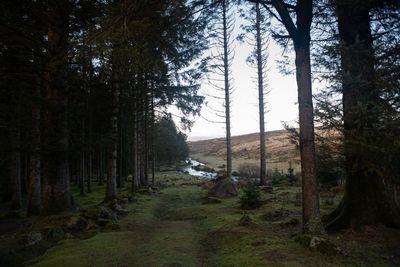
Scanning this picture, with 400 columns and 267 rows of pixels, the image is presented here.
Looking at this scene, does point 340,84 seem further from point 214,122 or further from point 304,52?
point 214,122

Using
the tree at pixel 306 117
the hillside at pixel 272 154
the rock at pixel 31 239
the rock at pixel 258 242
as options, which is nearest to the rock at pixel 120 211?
the rock at pixel 31 239

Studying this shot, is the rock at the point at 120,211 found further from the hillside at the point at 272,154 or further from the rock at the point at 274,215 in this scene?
the hillside at the point at 272,154

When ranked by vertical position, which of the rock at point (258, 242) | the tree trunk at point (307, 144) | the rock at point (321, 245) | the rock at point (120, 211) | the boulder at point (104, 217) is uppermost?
the tree trunk at point (307, 144)

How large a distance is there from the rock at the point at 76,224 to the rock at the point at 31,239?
1027mm

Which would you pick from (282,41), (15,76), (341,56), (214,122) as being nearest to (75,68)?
(15,76)

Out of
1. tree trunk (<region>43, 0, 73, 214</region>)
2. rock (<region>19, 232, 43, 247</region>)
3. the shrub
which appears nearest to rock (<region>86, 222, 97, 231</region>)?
rock (<region>19, 232, 43, 247</region>)

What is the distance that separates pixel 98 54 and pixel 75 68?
18.0 ft

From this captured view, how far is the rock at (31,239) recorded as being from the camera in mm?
8227

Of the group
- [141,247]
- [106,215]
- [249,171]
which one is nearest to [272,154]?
[249,171]

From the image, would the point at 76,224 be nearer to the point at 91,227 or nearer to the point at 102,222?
the point at 91,227

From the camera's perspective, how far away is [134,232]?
9391 millimetres

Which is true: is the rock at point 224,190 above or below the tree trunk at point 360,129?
below

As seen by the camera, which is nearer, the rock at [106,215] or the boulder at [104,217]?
the boulder at [104,217]

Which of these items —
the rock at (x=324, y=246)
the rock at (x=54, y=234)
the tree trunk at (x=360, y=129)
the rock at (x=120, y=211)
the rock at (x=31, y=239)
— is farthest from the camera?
the rock at (x=120, y=211)
